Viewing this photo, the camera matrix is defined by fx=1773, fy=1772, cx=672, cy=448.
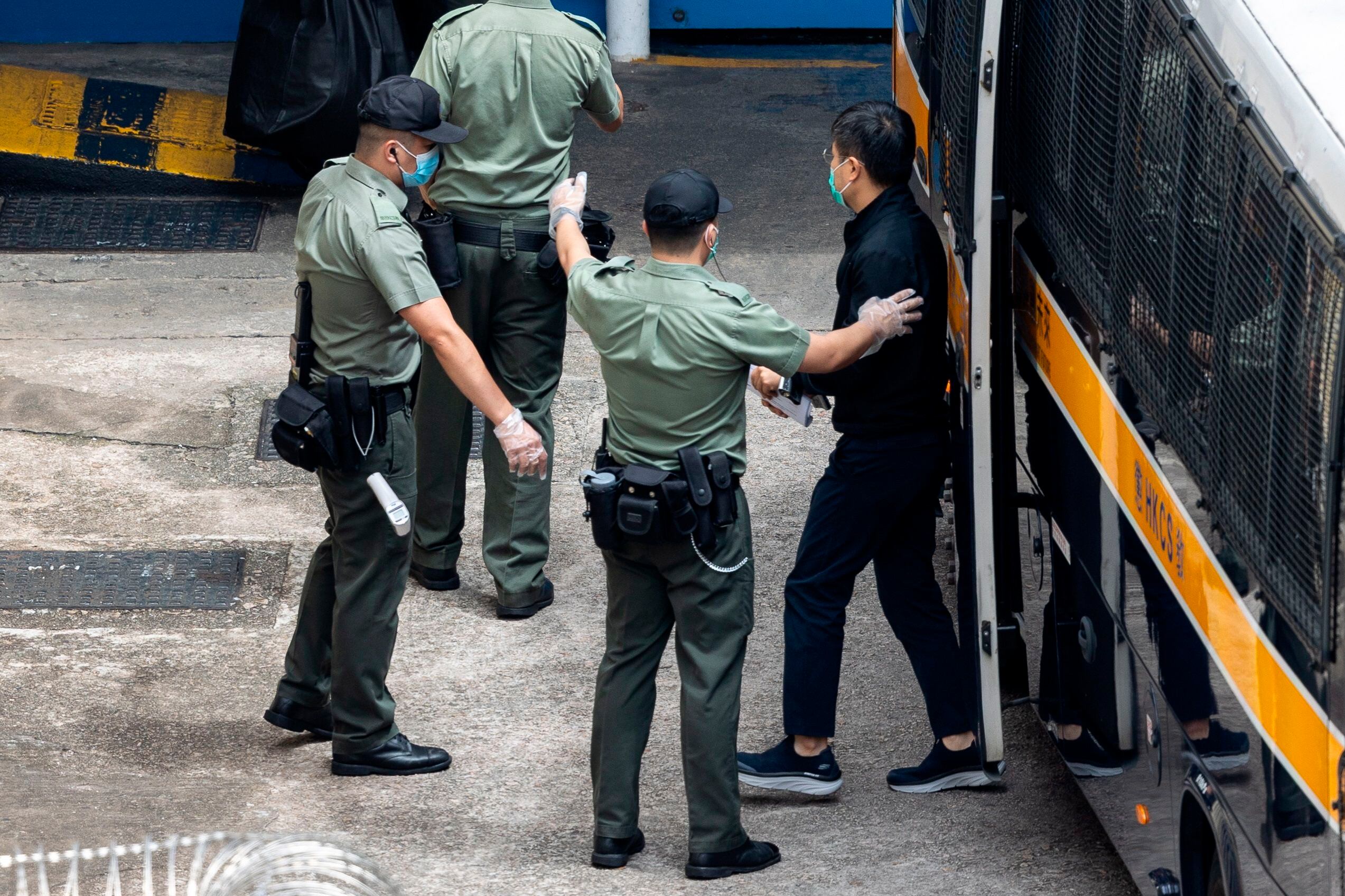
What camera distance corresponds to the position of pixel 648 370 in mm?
4207

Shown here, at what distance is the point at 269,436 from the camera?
7.04 metres

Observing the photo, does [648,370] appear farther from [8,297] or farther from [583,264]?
[8,297]

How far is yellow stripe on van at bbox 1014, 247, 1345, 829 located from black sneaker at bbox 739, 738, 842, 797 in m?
1.26

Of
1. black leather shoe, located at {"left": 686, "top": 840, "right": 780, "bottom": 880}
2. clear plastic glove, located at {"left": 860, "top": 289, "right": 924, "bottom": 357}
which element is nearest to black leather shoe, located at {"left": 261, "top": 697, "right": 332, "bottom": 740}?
black leather shoe, located at {"left": 686, "top": 840, "right": 780, "bottom": 880}

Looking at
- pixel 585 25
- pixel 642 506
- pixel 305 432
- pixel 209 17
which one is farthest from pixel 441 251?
pixel 209 17

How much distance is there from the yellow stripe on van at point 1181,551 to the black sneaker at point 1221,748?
0.10m

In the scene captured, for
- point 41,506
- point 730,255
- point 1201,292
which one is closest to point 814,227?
point 730,255

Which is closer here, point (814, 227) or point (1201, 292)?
point (1201, 292)

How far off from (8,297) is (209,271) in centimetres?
95

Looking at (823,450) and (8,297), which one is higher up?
(8,297)

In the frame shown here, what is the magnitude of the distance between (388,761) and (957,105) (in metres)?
2.36

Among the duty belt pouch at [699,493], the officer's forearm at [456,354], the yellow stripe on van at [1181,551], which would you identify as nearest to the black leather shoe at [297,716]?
the officer's forearm at [456,354]

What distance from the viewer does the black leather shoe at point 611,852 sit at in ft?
14.8

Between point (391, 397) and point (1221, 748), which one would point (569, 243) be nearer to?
point (391, 397)
